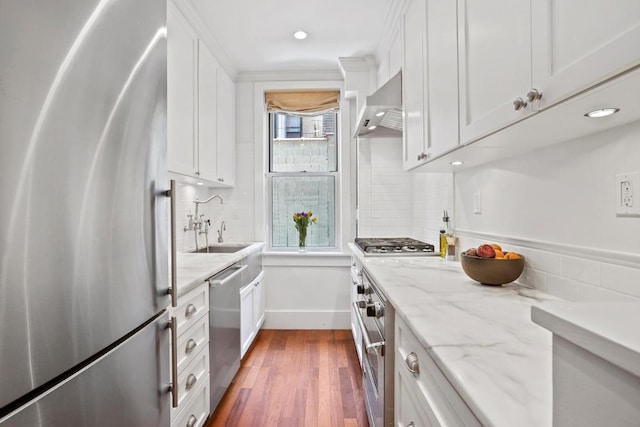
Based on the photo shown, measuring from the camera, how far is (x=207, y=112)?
265 centimetres

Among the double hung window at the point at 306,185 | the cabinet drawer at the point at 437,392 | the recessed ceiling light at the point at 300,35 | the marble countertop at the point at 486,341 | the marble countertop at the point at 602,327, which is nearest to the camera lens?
the marble countertop at the point at 602,327

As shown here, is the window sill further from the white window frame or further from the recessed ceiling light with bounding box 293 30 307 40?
the recessed ceiling light with bounding box 293 30 307 40

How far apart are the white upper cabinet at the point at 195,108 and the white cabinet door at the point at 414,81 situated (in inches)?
57.6

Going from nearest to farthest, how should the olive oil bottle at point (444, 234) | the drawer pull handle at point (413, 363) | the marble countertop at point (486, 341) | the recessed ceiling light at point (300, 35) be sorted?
the marble countertop at point (486, 341), the drawer pull handle at point (413, 363), the olive oil bottle at point (444, 234), the recessed ceiling light at point (300, 35)

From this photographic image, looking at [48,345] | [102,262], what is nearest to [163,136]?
[102,262]

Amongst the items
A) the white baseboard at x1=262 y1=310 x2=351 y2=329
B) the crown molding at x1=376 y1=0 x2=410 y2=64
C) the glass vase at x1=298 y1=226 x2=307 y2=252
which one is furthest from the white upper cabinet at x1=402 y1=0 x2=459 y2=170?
the white baseboard at x1=262 y1=310 x2=351 y2=329

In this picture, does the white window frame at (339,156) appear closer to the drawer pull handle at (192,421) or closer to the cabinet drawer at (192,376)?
the cabinet drawer at (192,376)

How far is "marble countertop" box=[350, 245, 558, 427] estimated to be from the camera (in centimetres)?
51

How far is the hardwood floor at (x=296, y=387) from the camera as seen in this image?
1921 millimetres

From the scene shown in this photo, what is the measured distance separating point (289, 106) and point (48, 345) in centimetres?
328

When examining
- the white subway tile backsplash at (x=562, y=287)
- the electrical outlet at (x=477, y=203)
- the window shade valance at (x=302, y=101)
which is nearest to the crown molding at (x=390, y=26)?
the window shade valance at (x=302, y=101)

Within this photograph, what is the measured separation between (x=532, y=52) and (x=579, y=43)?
16 centimetres

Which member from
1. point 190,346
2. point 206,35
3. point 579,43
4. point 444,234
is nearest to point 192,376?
point 190,346

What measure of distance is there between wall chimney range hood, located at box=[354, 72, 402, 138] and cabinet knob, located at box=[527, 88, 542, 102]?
A: 1.34 m
